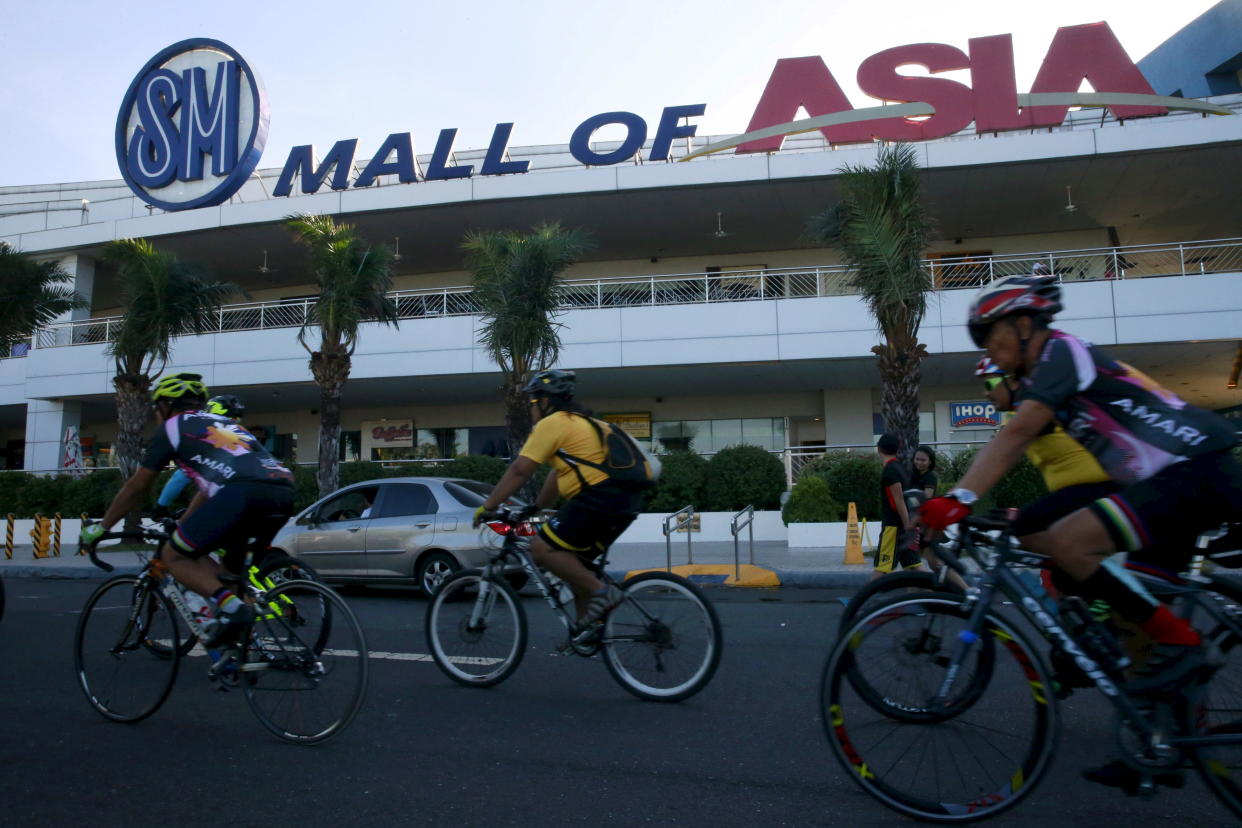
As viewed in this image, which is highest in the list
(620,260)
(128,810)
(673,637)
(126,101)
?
(126,101)

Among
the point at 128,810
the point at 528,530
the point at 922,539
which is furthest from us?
the point at 528,530

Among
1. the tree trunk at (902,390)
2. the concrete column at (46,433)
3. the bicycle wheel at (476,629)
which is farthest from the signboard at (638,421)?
the bicycle wheel at (476,629)

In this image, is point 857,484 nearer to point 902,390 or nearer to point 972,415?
point 902,390

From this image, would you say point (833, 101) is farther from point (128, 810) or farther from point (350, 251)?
point (128, 810)

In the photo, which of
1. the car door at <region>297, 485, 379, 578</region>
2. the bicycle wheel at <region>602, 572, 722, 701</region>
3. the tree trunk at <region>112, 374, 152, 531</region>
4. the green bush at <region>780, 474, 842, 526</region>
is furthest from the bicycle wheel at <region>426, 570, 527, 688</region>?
the tree trunk at <region>112, 374, 152, 531</region>

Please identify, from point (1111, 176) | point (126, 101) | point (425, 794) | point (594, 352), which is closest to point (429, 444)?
point (594, 352)

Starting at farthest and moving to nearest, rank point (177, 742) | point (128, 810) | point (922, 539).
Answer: point (177, 742), point (128, 810), point (922, 539)

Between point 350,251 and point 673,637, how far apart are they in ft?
44.8

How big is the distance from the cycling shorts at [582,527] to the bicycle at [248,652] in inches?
46.4

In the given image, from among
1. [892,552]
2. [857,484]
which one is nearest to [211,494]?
[892,552]

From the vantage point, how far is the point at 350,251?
16.5m

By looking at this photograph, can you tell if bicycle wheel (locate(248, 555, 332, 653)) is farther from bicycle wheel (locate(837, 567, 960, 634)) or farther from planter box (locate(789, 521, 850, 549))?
planter box (locate(789, 521, 850, 549))

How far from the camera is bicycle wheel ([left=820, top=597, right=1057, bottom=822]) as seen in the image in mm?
2818

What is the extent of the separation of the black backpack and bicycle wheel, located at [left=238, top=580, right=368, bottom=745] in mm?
1375
